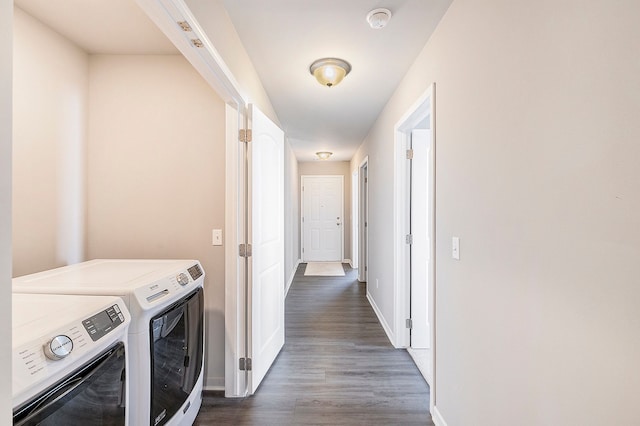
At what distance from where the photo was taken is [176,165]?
6.69 feet

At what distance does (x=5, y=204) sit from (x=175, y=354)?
125 centimetres

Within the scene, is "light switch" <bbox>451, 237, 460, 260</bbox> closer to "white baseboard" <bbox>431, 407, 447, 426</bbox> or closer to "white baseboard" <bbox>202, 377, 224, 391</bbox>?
"white baseboard" <bbox>431, 407, 447, 426</bbox>

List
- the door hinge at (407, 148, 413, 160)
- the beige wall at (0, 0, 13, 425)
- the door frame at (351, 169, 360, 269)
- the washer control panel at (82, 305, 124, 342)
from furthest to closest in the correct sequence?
1. the door frame at (351, 169, 360, 269)
2. the door hinge at (407, 148, 413, 160)
3. the washer control panel at (82, 305, 124, 342)
4. the beige wall at (0, 0, 13, 425)

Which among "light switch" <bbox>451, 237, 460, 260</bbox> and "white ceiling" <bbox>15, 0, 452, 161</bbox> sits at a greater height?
"white ceiling" <bbox>15, 0, 452, 161</bbox>

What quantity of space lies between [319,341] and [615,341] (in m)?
2.46

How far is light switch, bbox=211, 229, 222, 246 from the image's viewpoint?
204cm

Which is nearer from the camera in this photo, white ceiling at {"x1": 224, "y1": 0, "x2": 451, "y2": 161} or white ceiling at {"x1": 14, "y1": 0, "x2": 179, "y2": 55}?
white ceiling at {"x1": 14, "y1": 0, "x2": 179, "y2": 55}

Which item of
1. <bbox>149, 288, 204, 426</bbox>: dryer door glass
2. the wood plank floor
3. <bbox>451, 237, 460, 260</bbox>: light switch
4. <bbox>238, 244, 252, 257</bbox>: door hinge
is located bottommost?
the wood plank floor

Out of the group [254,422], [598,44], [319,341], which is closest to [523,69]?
[598,44]

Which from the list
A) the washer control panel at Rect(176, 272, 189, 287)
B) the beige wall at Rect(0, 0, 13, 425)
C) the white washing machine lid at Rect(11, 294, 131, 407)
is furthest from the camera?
the washer control panel at Rect(176, 272, 189, 287)

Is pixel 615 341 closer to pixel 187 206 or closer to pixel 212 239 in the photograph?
pixel 212 239

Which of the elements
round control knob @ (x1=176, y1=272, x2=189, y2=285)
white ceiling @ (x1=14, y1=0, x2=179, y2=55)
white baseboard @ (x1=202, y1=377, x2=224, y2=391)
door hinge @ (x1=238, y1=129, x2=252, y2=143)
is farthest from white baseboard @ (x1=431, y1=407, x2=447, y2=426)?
white ceiling @ (x1=14, y1=0, x2=179, y2=55)

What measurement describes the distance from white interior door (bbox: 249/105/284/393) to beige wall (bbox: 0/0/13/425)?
1544mm

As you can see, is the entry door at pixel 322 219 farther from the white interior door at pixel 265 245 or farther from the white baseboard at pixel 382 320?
the white interior door at pixel 265 245
